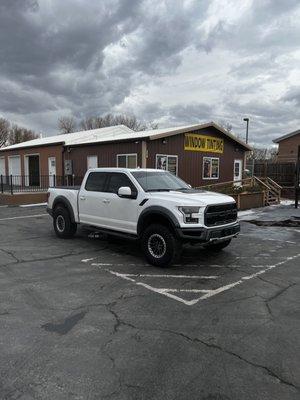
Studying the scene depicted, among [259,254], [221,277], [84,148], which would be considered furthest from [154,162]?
[221,277]

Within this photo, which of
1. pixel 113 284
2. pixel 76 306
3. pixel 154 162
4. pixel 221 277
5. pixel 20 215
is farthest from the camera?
pixel 154 162

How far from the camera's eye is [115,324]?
15.5 feet

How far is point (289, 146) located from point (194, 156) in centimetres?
1729

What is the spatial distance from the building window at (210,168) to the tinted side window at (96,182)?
48.7 ft

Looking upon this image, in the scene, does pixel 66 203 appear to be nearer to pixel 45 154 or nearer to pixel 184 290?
pixel 184 290

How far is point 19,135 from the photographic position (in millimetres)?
70438

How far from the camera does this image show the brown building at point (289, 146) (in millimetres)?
35438

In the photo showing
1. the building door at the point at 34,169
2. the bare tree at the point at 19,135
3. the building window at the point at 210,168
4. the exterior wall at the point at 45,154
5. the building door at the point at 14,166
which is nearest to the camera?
the building window at the point at 210,168

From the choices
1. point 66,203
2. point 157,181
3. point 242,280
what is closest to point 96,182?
point 66,203

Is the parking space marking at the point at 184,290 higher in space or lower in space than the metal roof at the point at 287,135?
lower

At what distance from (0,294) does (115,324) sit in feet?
6.86

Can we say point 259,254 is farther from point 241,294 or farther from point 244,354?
point 244,354

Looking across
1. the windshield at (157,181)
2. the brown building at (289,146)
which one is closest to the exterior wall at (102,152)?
the windshield at (157,181)

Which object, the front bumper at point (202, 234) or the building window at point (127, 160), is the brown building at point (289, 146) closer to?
the building window at point (127, 160)
